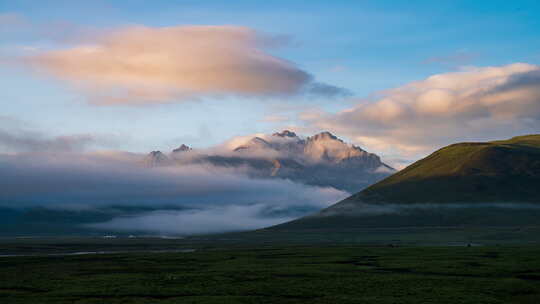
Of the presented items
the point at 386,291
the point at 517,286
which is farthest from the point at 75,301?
the point at 517,286

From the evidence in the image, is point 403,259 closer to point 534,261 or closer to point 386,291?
point 534,261

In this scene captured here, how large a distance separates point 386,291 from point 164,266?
181 feet

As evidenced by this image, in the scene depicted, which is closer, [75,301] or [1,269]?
[75,301]

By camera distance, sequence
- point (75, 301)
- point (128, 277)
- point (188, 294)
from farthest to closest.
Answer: point (128, 277)
point (188, 294)
point (75, 301)

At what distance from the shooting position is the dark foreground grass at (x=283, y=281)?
248ft

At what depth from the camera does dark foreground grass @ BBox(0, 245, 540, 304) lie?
75.6 meters

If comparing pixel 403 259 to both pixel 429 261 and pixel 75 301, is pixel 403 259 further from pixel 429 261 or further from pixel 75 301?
pixel 75 301

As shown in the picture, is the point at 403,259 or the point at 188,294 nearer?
the point at 188,294

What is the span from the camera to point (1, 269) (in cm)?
11962

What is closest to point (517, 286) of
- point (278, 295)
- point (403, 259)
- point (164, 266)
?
point (278, 295)

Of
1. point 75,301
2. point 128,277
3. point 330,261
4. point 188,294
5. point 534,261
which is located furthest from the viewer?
point 330,261

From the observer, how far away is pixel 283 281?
9125cm

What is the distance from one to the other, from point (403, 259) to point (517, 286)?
48.7 meters

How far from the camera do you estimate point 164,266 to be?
12238 centimetres
